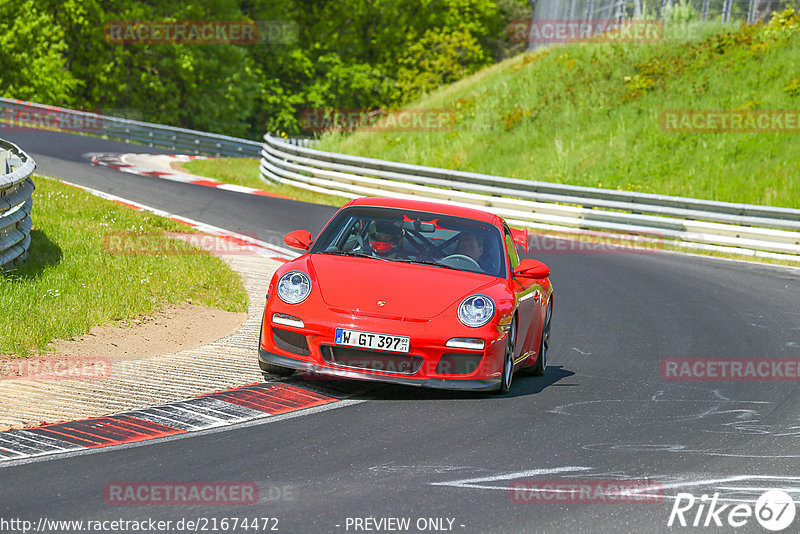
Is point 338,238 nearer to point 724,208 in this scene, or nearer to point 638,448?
point 638,448

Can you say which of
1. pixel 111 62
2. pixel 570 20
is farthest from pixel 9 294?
pixel 111 62

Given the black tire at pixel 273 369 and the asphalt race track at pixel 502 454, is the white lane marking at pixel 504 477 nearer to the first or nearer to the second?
the asphalt race track at pixel 502 454

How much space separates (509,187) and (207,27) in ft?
101

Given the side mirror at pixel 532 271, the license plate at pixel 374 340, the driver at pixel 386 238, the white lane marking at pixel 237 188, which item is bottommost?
the white lane marking at pixel 237 188

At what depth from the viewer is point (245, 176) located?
30.0 metres

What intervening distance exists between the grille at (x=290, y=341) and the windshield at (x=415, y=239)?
997 millimetres

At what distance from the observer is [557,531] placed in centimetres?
510

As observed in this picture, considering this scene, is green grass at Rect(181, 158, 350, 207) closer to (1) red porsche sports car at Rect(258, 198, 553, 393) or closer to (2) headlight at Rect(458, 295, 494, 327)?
(1) red porsche sports car at Rect(258, 198, 553, 393)

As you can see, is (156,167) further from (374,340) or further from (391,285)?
(374,340)

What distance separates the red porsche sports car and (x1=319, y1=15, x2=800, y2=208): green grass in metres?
17.1

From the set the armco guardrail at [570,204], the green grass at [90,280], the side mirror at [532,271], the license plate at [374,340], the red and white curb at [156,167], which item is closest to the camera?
the license plate at [374,340]

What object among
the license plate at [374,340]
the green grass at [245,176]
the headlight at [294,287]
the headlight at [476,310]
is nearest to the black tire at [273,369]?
the headlight at [294,287]

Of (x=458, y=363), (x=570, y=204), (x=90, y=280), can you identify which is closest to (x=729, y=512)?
(x=458, y=363)

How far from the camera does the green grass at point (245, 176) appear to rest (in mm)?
25016
